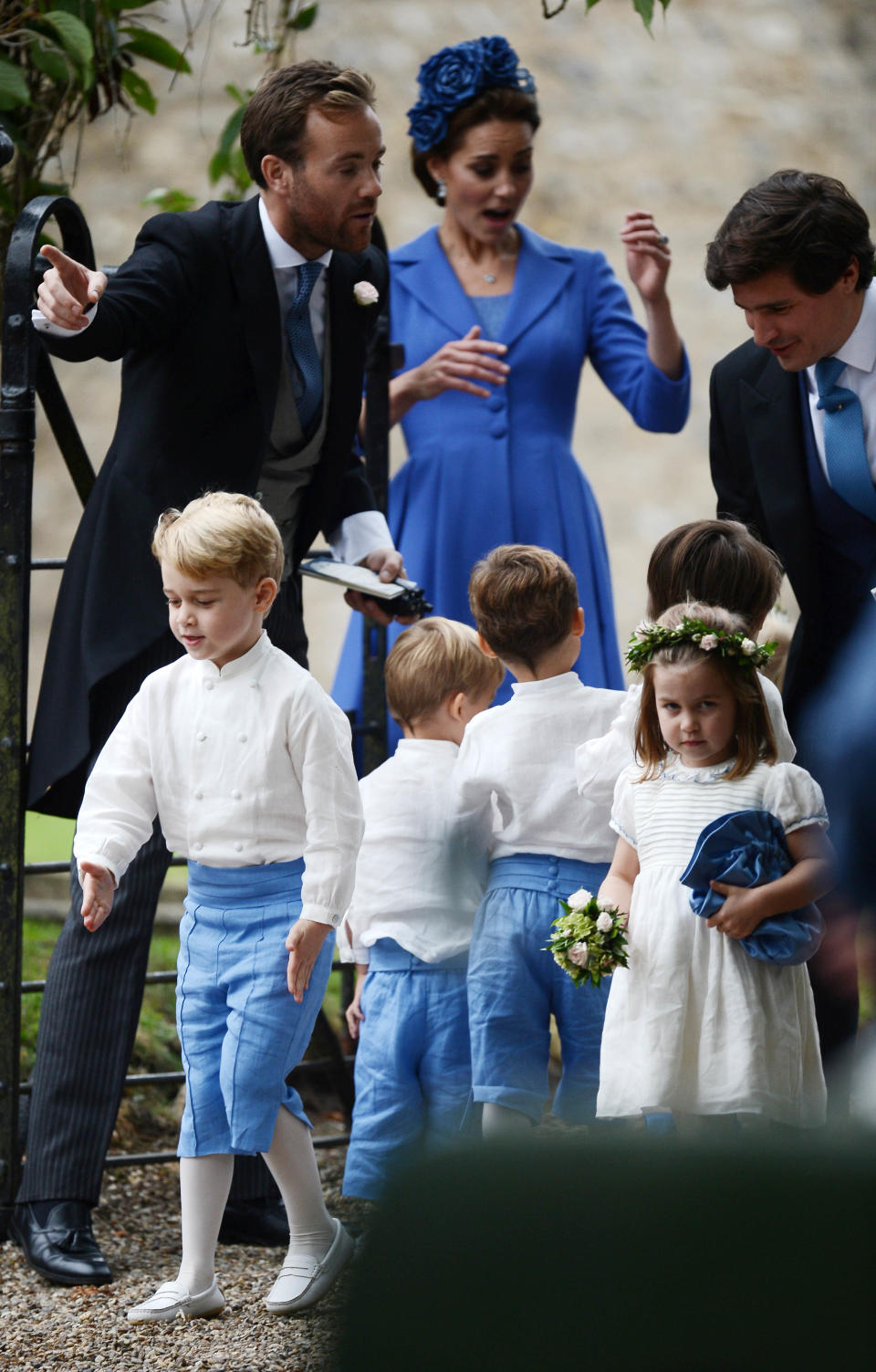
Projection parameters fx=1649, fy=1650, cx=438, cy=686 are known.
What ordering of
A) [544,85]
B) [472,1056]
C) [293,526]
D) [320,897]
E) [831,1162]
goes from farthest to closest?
[544,85], [293,526], [472,1056], [320,897], [831,1162]

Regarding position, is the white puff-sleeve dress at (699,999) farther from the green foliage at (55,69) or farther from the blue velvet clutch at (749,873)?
the green foliage at (55,69)

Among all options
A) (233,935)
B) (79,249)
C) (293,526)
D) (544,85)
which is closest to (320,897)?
(233,935)

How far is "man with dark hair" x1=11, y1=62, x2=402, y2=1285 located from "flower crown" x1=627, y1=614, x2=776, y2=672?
0.86 meters

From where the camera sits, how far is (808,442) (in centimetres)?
291

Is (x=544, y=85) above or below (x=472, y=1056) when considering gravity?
above

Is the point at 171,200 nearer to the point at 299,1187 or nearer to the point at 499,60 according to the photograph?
the point at 499,60

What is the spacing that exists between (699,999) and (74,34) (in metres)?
2.40

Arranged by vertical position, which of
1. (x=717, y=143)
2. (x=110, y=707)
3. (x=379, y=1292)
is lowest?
(x=379, y=1292)

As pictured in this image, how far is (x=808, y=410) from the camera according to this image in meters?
2.93

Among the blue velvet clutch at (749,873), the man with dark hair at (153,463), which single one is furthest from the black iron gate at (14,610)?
the blue velvet clutch at (749,873)

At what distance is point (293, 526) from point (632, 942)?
1.15 meters

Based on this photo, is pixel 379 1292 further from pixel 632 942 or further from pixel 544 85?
pixel 544 85

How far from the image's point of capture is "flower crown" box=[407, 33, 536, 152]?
377cm

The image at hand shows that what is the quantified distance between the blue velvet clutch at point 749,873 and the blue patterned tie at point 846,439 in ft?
2.26
